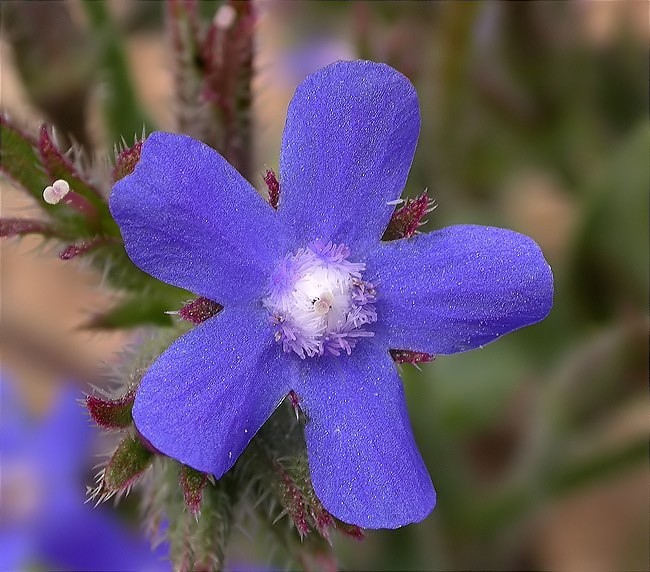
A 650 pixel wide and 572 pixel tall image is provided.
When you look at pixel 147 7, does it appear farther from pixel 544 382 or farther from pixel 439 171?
pixel 544 382

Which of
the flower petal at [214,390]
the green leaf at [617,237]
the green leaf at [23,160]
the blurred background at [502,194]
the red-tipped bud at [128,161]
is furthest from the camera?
the blurred background at [502,194]

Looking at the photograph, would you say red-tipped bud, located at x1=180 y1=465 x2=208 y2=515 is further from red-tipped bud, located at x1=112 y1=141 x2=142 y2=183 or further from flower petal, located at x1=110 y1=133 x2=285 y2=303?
red-tipped bud, located at x1=112 y1=141 x2=142 y2=183

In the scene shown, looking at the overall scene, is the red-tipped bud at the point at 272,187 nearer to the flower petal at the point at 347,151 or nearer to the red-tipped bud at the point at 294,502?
the flower petal at the point at 347,151

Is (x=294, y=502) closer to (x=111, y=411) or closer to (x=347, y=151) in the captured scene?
(x=111, y=411)

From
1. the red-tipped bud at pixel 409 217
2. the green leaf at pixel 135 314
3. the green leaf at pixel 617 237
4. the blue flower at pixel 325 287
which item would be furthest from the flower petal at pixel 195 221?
the green leaf at pixel 617 237

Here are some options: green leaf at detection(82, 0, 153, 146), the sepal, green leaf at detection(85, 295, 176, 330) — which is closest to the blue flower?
the sepal

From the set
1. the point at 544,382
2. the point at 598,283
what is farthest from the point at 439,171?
the point at 544,382
